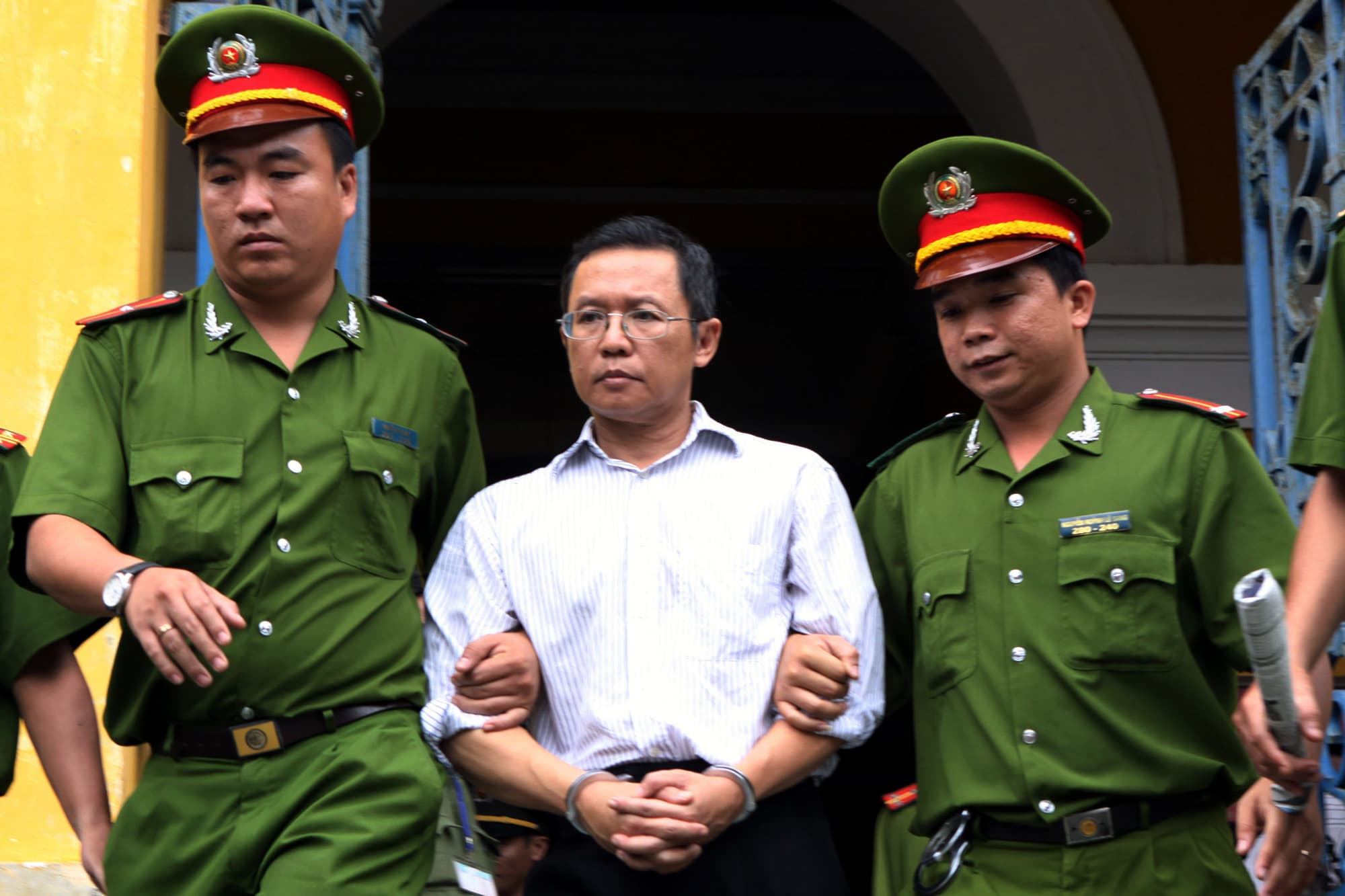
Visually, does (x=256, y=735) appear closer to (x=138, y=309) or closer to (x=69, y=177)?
(x=138, y=309)

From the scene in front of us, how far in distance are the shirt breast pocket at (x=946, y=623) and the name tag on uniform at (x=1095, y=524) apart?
0.17m

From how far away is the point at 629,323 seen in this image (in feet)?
10.4

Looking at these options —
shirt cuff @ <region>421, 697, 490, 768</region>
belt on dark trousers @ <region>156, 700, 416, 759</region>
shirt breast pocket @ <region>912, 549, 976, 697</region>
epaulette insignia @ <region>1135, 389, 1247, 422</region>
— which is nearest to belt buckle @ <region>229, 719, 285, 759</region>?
belt on dark trousers @ <region>156, 700, 416, 759</region>

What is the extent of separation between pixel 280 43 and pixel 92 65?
81 centimetres

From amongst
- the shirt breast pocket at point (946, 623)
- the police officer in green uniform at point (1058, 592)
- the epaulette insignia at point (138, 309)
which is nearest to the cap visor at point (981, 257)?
the police officer in green uniform at point (1058, 592)

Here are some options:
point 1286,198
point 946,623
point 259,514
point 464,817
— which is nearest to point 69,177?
point 259,514

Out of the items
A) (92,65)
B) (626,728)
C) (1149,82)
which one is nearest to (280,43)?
(92,65)

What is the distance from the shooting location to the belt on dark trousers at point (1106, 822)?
3.00 m

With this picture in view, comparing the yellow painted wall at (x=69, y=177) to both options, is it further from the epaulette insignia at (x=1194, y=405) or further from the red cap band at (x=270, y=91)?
the epaulette insignia at (x=1194, y=405)

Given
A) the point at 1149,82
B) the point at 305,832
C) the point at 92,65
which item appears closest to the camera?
the point at 305,832

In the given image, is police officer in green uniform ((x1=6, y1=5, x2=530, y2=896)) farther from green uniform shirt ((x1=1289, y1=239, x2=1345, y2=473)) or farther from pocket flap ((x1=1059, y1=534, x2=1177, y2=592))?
green uniform shirt ((x1=1289, y1=239, x2=1345, y2=473))

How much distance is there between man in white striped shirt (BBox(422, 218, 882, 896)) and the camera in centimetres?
288

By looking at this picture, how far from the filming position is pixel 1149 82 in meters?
6.22

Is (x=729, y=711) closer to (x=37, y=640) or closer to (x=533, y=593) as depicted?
(x=533, y=593)
